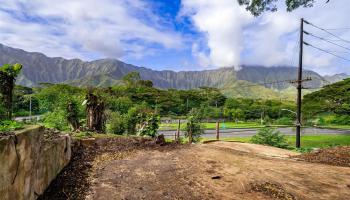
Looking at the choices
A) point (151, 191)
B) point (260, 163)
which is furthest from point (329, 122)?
point (151, 191)

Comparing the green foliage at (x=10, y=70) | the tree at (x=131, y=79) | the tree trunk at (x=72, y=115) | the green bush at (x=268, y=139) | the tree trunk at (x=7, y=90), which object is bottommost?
the green bush at (x=268, y=139)

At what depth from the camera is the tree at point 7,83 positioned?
21.4 ft

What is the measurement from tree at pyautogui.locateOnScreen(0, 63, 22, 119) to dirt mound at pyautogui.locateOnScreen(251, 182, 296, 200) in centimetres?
584

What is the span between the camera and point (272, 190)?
6168mm

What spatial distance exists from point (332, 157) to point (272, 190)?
241 inches

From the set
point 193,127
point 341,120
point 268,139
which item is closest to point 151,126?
point 193,127

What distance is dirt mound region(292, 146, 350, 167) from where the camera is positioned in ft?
32.5

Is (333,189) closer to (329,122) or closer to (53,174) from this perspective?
(53,174)

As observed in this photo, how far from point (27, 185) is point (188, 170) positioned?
4.06m

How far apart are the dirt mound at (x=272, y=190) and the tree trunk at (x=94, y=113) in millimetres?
8317

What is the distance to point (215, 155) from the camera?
884cm

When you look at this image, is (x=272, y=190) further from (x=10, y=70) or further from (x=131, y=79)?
(x=131, y=79)

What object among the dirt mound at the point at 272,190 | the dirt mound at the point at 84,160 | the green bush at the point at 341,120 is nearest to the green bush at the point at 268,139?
the dirt mound at the point at 84,160

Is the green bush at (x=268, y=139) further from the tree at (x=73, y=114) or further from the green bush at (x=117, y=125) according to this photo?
the tree at (x=73, y=114)
